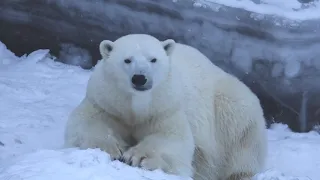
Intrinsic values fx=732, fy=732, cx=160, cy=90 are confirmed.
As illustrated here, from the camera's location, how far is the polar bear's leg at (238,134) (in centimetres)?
500

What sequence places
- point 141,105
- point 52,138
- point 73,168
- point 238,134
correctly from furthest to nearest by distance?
point 52,138 → point 238,134 → point 141,105 → point 73,168

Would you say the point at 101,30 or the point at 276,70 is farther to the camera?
the point at 101,30

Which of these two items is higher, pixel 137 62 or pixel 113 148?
pixel 137 62

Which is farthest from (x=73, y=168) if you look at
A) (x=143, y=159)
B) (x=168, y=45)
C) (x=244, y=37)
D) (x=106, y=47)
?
(x=244, y=37)

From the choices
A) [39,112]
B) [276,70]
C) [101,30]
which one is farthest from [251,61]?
[39,112]

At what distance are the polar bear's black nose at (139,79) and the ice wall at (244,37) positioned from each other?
2320 mm

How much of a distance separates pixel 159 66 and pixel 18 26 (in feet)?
10.1

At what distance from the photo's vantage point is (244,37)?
20.2 feet

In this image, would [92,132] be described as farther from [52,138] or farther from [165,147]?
[52,138]

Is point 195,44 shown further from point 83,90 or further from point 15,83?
point 15,83

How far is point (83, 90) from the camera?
6336 mm

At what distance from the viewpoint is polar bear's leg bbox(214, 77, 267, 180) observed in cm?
500

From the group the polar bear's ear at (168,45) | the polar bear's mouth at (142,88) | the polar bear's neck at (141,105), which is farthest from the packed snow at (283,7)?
the polar bear's mouth at (142,88)

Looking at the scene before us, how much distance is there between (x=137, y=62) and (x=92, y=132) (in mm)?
481
